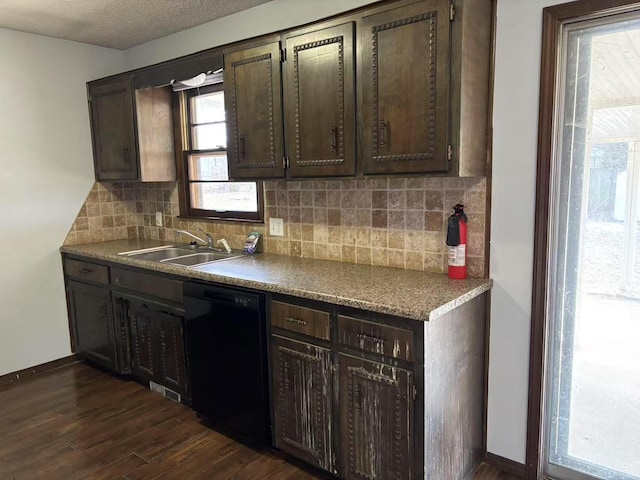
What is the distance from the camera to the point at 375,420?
196 cm

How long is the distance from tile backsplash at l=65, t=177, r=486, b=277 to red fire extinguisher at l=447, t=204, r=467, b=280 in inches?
2.2

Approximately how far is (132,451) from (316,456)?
3.39 ft

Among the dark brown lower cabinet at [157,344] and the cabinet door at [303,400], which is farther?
the dark brown lower cabinet at [157,344]

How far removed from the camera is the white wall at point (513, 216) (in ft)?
6.61

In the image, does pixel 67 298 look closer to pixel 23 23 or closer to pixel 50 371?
pixel 50 371

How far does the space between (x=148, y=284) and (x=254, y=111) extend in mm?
1261

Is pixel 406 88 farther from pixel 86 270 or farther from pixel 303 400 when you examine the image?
pixel 86 270

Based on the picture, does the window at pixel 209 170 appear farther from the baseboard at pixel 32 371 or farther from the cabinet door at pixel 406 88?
the baseboard at pixel 32 371

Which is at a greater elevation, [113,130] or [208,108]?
[208,108]

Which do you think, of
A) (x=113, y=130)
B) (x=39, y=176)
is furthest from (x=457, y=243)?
(x=39, y=176)

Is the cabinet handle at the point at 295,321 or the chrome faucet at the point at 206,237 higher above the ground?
the chrome faucet at the point at 206,237

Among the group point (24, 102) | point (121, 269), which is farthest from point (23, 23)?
point (121, 269)

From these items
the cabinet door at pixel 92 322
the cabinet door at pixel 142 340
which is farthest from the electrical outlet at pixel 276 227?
the cabinet door at pixel 92 322

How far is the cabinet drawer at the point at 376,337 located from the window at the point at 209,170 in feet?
4.54
